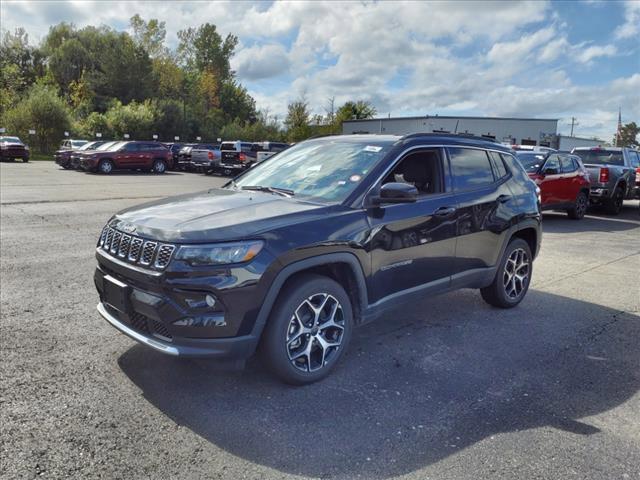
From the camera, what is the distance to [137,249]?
3354mm

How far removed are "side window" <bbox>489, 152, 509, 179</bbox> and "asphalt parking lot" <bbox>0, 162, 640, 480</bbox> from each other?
4.93ft

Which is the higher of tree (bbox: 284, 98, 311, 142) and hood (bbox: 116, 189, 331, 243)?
tree (bbox: 284, 98, 311, 142)

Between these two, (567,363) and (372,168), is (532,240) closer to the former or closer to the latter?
(567,363)

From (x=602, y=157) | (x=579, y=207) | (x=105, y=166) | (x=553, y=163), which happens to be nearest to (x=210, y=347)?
(x=553, y=163)

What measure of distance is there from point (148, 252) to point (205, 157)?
26421 millimetres

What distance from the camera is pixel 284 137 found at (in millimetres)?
64188

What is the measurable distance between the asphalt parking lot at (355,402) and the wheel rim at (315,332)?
21 centimetres

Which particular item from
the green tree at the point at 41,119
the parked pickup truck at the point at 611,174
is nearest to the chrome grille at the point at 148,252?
the parked pickup truck at the point at 611,174

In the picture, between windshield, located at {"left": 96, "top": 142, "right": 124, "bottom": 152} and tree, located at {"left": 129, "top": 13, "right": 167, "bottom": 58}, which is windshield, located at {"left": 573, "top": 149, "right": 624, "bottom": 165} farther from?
tree, located at {"left": 129, "top": 13, "right": 167, "bottom": 58}

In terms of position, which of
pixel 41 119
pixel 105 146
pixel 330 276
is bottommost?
pixel 330 276

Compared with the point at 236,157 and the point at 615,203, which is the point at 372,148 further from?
the point at 236,157

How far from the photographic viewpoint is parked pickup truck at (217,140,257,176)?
26781mm

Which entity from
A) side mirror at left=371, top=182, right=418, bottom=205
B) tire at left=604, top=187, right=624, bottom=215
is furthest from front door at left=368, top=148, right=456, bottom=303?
tire at left=604, top=187, right=624, bottom=215

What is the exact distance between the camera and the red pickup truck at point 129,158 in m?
25.4
